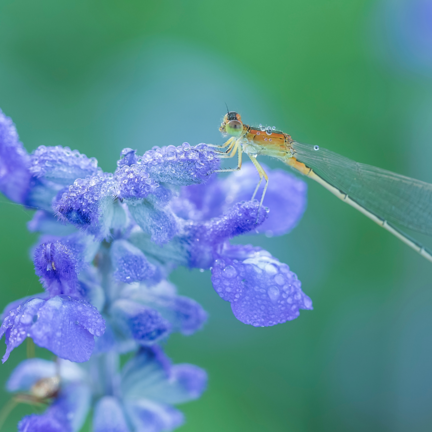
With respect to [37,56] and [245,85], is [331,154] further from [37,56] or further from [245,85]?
[37,56]

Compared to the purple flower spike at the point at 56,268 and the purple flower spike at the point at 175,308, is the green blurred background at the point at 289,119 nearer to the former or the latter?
the purple flower spike at the point at 175,308

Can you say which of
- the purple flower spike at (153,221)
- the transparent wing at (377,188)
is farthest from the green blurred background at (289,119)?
the purple flower spike at (153,221)

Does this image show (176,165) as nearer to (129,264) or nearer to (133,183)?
(133,183)

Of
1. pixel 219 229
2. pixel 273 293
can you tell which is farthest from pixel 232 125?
pixel 273 293

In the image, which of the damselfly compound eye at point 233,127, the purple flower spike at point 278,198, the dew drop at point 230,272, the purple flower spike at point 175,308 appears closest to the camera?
the dew drop at point 230,272

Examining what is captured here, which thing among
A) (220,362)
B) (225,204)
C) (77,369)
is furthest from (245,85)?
(77,369)

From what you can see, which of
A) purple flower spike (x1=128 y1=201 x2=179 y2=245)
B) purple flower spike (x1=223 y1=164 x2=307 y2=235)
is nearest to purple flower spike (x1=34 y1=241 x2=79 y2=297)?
purple flower spike (x1=128 y1=201 x2=179 y2=245)
